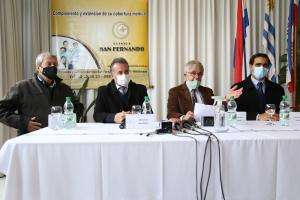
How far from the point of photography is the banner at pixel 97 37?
4.17 meters

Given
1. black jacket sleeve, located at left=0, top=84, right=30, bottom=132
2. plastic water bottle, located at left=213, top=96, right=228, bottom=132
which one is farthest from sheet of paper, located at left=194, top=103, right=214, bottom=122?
black jacket sleeve, located at left=0, top=84, right=30, bottom=132

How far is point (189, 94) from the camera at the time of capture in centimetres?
323

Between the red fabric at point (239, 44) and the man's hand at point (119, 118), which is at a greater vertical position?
the red fabric at point (239, 44)

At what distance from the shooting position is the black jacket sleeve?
2658 mm

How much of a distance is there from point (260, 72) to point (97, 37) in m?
2.15

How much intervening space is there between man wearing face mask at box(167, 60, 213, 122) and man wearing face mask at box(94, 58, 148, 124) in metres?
0.37

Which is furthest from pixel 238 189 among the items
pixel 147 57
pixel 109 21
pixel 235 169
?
pixel 109 21

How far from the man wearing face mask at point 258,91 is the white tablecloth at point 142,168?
1.31 meters

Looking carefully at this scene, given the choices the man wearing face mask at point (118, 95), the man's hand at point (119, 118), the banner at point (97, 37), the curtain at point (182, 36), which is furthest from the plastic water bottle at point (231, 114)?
the banner at point (97, 37)

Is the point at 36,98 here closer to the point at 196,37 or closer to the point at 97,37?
the point at 97,37

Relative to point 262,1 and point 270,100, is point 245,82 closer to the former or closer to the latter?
point 270,100

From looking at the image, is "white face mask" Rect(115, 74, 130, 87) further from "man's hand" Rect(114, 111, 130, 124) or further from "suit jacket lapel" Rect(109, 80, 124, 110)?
"man's hand" Rect(114, 111, 130, 124)

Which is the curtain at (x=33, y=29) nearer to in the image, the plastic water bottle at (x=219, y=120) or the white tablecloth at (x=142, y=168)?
the white tablecloth at (x=142, y=168)

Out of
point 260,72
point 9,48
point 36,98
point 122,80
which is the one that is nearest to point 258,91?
point 260,72
